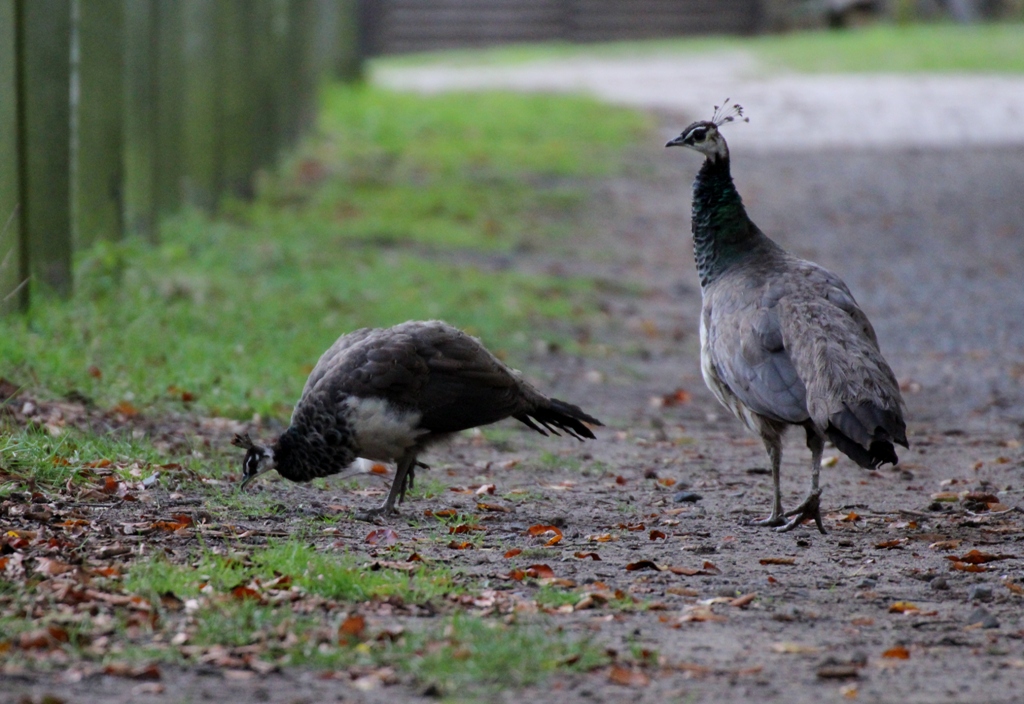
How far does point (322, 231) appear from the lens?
13.1 meters

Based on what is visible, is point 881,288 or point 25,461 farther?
point 881,288

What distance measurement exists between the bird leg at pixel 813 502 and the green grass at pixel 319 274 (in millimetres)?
2895

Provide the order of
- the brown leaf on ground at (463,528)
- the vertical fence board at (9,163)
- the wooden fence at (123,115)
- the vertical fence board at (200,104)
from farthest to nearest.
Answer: the vertical fence board at (200,104) < the wooden fence at (123,115) < the vertical fence board at (9,163) < the brown leaf on ground at (463,528)

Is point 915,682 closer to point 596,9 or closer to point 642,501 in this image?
point 642,501

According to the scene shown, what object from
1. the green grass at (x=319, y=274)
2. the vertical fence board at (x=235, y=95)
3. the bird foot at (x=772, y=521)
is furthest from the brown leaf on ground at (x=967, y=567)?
the vertical fence board at (x=235, y=95)

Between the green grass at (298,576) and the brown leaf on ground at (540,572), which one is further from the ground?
the green grass at (298,576)

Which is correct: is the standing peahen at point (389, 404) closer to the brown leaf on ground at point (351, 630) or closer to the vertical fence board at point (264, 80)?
the brown leaf on ground at point (351, 630)

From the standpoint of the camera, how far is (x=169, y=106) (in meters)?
11.7

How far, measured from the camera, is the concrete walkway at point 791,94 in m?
19.5

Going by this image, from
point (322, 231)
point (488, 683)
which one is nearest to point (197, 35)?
point (322, 231)

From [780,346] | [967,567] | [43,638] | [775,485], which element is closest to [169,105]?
[780,346]

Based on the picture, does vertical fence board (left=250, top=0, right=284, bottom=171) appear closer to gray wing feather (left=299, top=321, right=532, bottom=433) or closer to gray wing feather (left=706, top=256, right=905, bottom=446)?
gray wing feather (left=299, top=321, right=532, bottom=433)

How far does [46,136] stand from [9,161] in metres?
0.47

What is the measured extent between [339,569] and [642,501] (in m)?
1.99
